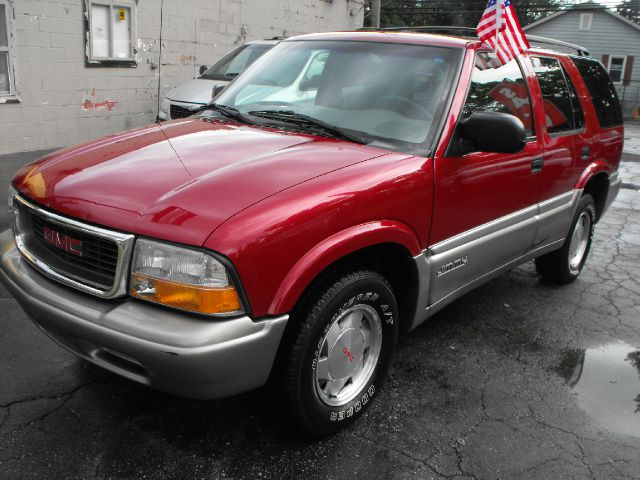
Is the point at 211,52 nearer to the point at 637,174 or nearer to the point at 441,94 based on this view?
the point at 637,174

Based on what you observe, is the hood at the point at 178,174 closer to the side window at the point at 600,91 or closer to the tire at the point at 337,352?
the tire at the point at 337,352

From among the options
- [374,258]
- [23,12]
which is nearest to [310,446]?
[374,258]

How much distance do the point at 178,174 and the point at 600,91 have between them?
12.9ft

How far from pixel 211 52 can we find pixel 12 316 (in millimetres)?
10279

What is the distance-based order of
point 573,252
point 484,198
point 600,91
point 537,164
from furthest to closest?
1. point 573,252
2. point 600,91
3. point 537,164
4. point 484,198

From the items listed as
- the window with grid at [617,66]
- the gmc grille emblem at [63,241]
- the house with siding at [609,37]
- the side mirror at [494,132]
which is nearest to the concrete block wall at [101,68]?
the gmc grille emblem at [63,241]

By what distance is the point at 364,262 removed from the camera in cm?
296

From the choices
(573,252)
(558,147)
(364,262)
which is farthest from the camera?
(573,252)

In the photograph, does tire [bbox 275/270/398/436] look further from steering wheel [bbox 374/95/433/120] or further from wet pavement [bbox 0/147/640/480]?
steering wheel [bbox 374/95/433/120]

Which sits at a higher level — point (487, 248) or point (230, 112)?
point (230, 112)

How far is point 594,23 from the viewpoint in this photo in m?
37.0

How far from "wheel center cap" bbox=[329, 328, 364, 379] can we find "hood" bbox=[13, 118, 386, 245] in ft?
2.50

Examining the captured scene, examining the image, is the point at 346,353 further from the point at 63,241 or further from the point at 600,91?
the point at 600,91

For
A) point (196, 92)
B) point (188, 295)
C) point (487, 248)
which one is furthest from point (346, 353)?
point (196, 92)
